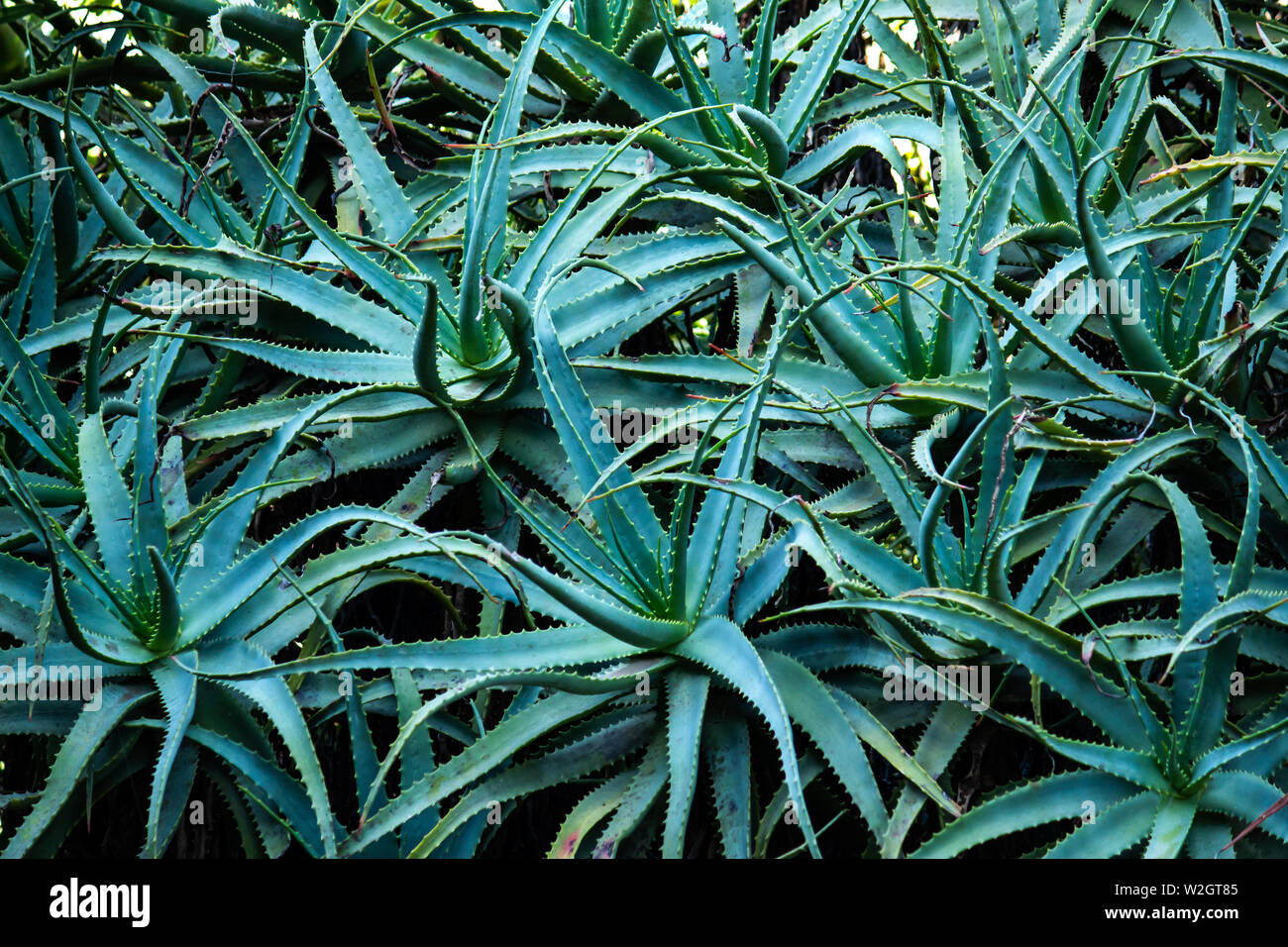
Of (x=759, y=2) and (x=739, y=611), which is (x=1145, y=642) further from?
(x=759, y=2)

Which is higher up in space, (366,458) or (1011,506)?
(366,458)

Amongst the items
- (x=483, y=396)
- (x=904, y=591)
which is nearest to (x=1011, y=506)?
(x=904, y=591)

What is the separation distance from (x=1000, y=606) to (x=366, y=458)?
2.98 feet

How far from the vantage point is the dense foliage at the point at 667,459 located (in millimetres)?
1355

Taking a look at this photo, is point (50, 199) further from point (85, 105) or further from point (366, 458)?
point (366, 458)

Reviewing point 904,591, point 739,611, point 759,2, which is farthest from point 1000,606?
point 759,2

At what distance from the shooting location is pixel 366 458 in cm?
175

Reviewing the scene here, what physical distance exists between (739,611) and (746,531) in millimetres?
121

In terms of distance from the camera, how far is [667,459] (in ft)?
5.10

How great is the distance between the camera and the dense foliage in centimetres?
136
